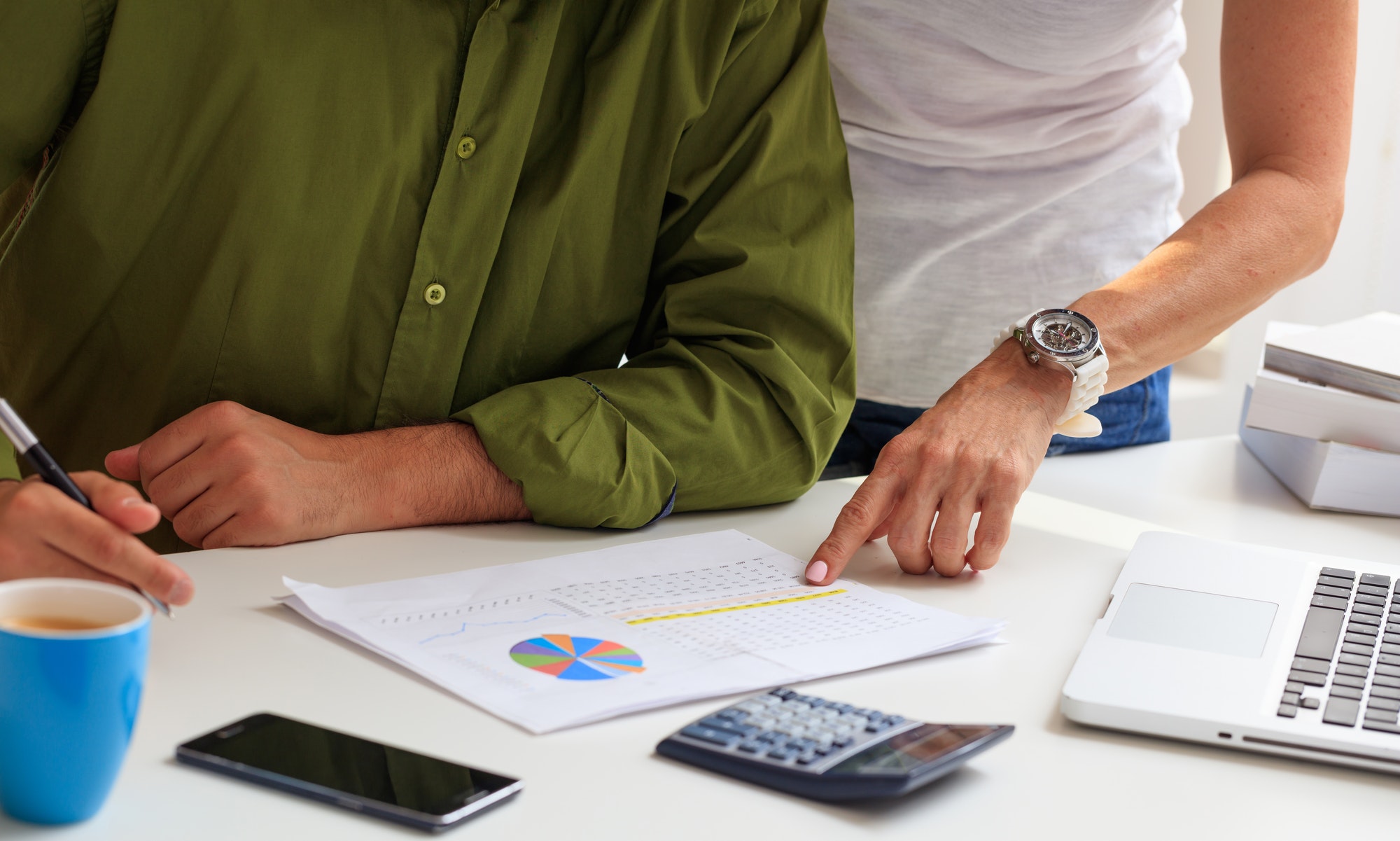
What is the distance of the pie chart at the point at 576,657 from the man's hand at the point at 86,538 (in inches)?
8.2

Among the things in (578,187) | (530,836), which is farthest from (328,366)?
(530,836)

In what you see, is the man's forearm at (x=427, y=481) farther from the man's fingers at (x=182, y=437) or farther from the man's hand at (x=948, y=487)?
the man's hand at (x=948, y=487)

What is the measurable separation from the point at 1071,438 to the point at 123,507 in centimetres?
113

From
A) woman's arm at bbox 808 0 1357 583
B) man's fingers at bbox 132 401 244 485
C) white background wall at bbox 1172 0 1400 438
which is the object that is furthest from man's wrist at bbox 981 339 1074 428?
white background wall at bbox 1172 0 1400 438

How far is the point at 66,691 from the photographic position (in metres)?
0.57

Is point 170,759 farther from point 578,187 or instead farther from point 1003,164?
point 1003,164

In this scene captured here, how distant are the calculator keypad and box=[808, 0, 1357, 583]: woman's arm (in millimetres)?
330

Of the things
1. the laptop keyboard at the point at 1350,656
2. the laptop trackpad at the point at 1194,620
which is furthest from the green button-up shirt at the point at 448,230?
the laptop keyboard at the point at 1350,656

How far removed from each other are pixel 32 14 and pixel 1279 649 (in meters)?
1.06

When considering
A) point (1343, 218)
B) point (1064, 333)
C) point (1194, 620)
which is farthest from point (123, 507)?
point (1343, 218)

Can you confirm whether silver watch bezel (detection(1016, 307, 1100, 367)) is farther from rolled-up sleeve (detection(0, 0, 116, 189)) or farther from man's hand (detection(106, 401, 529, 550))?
rolled-up sleeve (detection(0, 0, 116, 189))

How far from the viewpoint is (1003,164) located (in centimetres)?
151

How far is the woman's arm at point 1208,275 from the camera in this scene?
3.52 ft

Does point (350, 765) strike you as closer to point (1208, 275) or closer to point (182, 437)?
point (182, 437)
